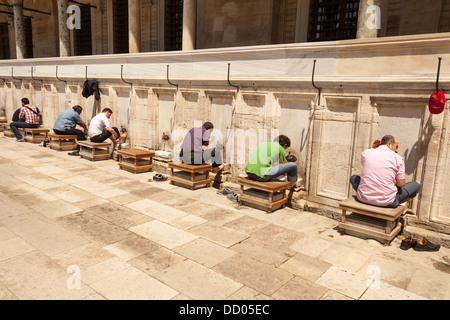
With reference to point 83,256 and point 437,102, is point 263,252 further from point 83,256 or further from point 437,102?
point 437,102

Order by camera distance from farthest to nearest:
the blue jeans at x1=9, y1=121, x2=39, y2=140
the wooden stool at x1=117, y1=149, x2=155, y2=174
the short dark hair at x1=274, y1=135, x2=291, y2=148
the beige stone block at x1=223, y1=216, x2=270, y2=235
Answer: the blue jeans at x1=9, y1=121, x2=39, y2=140, the wooden stool at x1=117, y1=149, x2=155, y2=174, the short dark hair at x1=274, y1=135, x2=291, y2=148, the beige stone block at x1=223, y1=216, x2=270, y2=235

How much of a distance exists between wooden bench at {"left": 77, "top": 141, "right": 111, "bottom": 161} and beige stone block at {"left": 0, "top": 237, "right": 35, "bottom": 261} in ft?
20.0

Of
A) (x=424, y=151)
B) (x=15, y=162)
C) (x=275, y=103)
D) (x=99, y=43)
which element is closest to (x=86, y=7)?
(x=99, y=43)

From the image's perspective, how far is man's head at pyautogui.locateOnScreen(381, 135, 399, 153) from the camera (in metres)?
5.83

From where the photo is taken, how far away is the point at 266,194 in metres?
7.16

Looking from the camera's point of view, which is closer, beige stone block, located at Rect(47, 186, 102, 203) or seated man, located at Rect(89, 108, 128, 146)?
beige stone block, located at Rect(47, 186, 102, 203)

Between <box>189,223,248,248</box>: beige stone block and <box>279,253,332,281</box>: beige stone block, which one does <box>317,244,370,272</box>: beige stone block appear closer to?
<box>279,253,332,281</box>: beige stone block

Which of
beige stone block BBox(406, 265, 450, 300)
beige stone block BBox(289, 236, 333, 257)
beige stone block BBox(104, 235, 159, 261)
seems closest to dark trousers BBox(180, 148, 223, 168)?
beige stone block BBox(104, 235, 159, 261)

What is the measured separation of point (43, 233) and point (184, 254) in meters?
2.37

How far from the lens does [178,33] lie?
16.7 metres

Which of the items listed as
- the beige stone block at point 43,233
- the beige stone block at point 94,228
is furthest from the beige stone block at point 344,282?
the beige stone block at point 43,233

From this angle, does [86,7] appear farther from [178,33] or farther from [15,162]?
[15,162]
